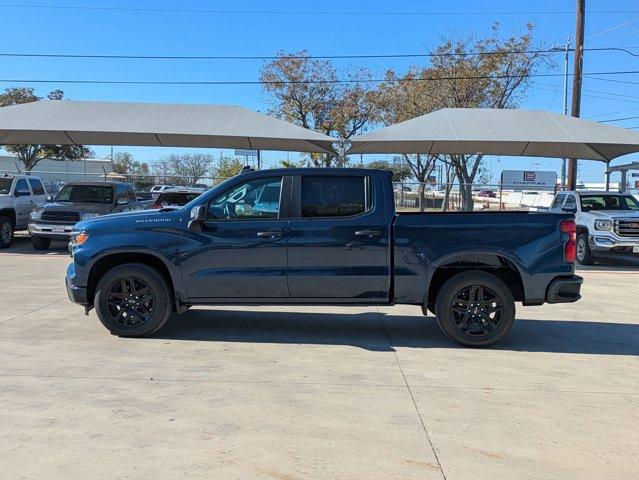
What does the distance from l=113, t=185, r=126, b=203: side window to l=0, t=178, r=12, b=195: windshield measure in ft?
10.6

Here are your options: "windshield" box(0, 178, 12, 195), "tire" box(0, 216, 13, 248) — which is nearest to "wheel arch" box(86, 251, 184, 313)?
"tire" box(0, 216, 13, 248)

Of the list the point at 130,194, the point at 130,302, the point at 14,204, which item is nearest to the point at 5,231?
the point at 14,204

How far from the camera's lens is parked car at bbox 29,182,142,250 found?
14.7 meters

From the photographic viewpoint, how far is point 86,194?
15539 millimetres

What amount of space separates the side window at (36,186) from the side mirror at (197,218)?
1316 cm

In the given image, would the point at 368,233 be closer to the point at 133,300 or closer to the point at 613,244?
the point at 133,300

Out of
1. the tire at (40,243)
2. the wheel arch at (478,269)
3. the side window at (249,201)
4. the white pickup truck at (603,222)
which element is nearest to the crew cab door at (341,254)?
the side window at (249,201)

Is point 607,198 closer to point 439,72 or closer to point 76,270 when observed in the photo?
point 76,270

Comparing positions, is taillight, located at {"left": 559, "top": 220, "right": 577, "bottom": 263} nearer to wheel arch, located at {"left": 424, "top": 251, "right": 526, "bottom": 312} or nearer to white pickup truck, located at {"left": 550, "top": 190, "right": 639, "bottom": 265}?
wheel arch, located at {"left": 424, "top": 251, "right": 526, "bottom": 312}

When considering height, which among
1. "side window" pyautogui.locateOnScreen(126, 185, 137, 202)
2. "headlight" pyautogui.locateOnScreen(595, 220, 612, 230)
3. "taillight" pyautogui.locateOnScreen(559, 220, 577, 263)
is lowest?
"headlight" pyautogui.locateOnScreen(595, 220, 612, 230)

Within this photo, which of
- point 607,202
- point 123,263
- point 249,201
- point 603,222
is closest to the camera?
point 249,201

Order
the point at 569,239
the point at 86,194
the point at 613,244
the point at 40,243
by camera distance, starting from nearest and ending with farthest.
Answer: the point at 569,239, the point at 613,244, the point at 86,194, the point at 40,243

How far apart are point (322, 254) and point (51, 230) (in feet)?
36.0

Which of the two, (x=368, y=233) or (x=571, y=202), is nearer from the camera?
(x=368, y=233)
